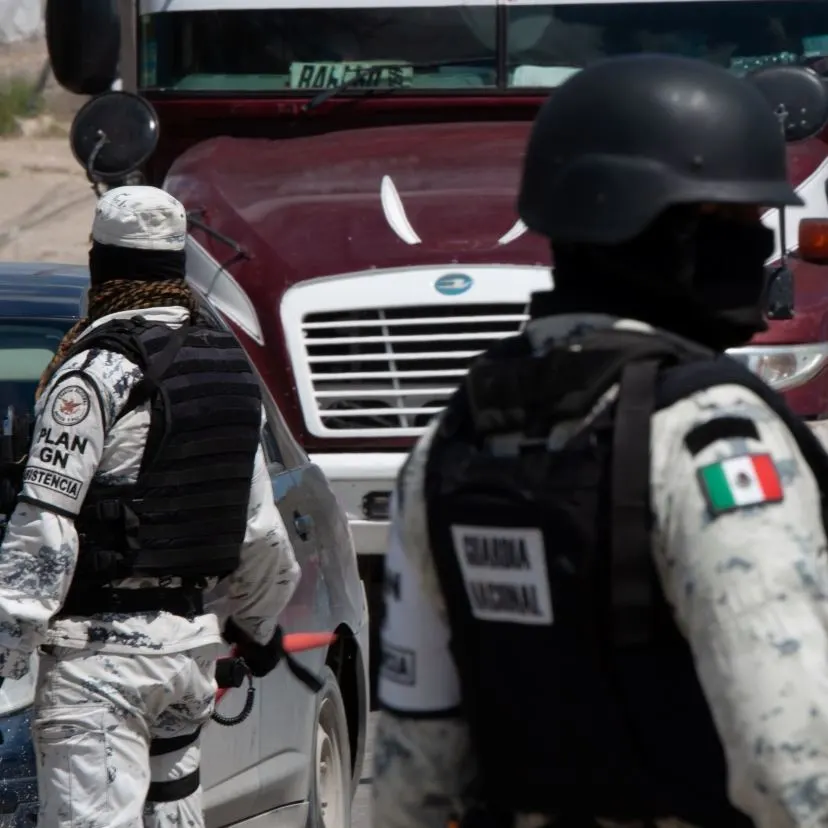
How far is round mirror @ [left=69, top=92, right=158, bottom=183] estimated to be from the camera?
794 cm

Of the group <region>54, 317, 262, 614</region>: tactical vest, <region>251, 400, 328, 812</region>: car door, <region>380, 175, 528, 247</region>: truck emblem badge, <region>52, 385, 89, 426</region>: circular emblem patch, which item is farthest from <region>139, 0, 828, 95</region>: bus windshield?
<region>52, 385, 89, 426</region>: circular emblem patch

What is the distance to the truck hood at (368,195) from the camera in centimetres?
733

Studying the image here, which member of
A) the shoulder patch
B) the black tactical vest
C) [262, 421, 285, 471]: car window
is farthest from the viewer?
[262, 421, 285, 471]: car window

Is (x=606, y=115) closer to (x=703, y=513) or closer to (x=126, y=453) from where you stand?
(x=703, y=513)

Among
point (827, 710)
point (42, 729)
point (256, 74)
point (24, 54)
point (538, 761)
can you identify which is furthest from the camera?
point (24, 54)

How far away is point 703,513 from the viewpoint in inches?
80.0

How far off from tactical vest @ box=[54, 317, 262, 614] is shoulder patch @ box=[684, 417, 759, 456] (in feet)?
8.22

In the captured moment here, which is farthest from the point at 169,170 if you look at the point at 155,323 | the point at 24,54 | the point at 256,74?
the point at 24,54

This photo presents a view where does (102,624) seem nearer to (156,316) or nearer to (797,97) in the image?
(156,316)

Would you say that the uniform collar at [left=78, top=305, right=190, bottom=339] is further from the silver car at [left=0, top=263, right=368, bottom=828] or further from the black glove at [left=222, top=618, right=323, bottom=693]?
the black glove at [left=222, top=618, right=323, bottom=693]

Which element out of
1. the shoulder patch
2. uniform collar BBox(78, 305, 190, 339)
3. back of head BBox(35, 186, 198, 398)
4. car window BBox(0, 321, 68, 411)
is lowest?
the shoulder patch

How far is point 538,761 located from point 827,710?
1.22 feet

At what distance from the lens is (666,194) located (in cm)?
219

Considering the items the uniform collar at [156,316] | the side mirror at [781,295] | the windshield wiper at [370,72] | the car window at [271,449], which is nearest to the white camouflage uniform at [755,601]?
the uniform collar at [156,316]
